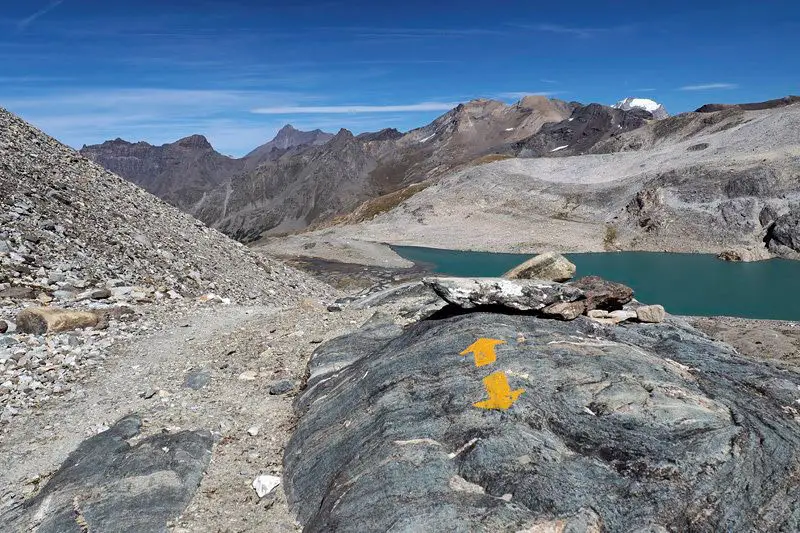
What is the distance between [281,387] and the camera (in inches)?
562

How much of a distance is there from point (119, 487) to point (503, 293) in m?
9.34

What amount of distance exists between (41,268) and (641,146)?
500 ft

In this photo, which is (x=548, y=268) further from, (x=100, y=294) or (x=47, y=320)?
(x=100, y=294)

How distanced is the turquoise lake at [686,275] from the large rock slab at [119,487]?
54.9m

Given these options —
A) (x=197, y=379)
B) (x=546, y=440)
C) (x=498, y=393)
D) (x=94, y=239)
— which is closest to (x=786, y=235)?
(x=498, y=393)

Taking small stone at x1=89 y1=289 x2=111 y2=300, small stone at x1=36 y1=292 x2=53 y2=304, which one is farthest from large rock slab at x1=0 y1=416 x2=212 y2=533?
small stone at x1=89 y1=289 x2=111 y2=300

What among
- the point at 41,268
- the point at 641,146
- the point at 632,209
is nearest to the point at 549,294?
the point at 41,268

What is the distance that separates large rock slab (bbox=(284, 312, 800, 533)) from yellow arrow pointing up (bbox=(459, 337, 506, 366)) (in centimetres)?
5

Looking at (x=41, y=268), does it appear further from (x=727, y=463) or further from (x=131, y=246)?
(x=727, y=463)

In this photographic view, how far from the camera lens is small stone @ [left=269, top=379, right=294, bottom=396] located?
1420 centimetres

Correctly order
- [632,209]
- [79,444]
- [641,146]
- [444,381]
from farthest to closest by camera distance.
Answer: [641,146] → [632,209] → [79,444] → [444,381]

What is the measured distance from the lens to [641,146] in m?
146

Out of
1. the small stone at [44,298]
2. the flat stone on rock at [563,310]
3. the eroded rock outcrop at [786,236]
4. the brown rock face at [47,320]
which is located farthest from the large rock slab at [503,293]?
the eroded rock outcrop at [786,236]

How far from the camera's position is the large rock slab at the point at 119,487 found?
9.08 meters
